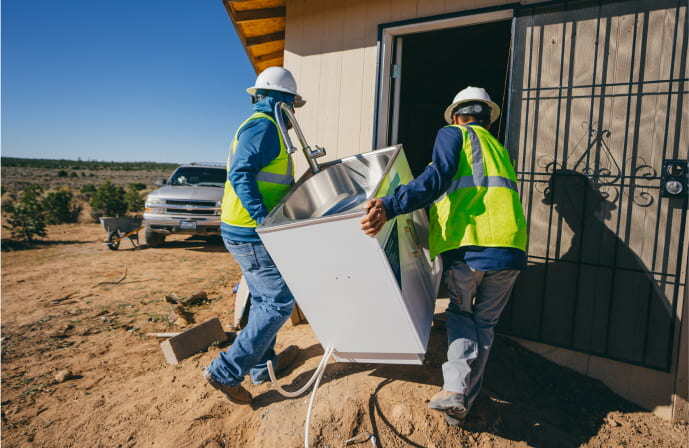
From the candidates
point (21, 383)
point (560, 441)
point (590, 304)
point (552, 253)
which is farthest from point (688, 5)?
point (21, 383)

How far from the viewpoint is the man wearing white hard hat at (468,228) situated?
2207mm

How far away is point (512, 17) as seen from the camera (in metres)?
3.32

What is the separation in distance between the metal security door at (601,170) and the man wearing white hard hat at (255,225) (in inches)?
76.7

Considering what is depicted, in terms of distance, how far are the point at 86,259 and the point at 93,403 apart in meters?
6.04

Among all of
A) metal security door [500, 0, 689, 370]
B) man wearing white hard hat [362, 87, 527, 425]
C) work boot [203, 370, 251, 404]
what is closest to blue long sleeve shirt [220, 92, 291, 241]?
man wearing white hard hat [362, 87, 527, 425]

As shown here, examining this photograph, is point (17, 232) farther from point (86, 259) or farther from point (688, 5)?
point (688, 5)

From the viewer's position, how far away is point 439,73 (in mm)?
6477

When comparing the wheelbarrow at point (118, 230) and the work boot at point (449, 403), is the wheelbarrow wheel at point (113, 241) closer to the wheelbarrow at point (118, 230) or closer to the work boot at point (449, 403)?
the wheelbarrow at point (118, 230)

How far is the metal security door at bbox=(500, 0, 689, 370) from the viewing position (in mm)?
2816

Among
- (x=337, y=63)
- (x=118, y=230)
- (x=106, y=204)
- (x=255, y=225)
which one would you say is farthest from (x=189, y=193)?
(x=106, y=204)

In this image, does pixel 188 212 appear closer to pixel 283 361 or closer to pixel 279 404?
pixel 283 361

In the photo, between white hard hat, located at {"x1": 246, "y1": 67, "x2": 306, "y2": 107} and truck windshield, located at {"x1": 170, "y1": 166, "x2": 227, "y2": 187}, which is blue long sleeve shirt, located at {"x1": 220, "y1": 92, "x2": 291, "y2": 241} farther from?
truck windshield, located at {"x1": 170, "y1": 166, "x2": 227, "y2": 187}

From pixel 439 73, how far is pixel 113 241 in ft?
25.2

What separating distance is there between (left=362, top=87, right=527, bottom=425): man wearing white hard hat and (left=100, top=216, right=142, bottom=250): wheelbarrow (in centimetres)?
833
